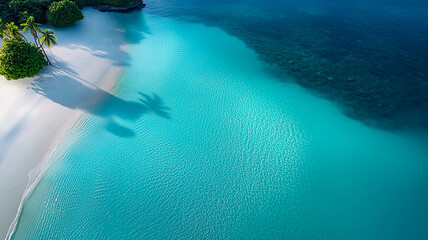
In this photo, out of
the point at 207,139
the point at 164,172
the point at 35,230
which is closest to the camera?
the point at 35,230

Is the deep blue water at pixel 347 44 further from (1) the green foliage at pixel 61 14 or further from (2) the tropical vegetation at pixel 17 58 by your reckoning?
(2) the tropical vegetation at pixel 17 58

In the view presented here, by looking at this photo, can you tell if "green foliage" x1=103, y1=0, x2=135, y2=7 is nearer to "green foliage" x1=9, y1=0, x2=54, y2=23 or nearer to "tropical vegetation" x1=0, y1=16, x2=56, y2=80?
"green foliage" x1=9, y1=0, x2=54, y2=23

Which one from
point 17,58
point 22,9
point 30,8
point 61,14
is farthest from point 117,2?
point 17,58

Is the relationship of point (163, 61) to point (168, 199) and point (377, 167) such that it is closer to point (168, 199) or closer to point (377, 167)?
point (168, 199)

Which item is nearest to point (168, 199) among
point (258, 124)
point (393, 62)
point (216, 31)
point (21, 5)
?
point (258, 124)

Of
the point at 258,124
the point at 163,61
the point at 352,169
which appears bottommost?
the point at 352,169

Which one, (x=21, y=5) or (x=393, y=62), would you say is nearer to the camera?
(x=393, y=62)

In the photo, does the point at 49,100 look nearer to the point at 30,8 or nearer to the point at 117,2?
the point at 30,8
